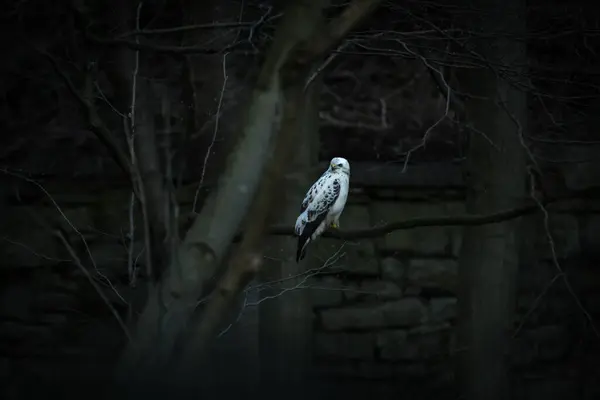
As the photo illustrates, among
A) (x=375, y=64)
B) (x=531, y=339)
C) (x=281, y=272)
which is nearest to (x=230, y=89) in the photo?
(x=281, y=272)

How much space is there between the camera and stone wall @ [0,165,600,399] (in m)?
4.78

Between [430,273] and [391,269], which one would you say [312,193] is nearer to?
[391,269]

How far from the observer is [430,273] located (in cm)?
500

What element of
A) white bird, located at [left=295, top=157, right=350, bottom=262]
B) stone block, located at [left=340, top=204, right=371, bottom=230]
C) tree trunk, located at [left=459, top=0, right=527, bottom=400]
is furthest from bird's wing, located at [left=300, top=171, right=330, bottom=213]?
stone block, located at [left=340, top=204, right=371, bottom=230]

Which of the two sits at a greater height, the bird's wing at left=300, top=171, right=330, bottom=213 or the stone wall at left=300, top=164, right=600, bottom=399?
the bird's wing at left=300, top=171, right=330, bottom=213

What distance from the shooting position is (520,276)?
486 centimetres

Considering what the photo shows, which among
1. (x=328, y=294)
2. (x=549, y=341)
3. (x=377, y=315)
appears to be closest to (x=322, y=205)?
(x=328, y=294)

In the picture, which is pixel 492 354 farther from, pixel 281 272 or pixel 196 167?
pixel 196 167

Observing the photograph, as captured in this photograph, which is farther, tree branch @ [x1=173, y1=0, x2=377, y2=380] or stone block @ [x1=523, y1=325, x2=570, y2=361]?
stone block @ [x1=523, y1=325, x2=570, y2=361]

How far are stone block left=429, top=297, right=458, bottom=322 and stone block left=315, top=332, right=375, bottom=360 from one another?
1.27 feet

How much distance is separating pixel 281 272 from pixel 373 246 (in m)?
1.18

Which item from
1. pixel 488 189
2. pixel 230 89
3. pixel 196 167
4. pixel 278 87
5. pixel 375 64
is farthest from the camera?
pixel 375 64

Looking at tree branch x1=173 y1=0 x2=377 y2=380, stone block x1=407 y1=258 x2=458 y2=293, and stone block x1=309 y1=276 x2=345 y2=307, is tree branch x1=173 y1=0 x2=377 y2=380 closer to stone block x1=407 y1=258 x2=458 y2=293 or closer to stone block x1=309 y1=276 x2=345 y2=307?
stone block x1=309 y1=276 x2=345 y2=307

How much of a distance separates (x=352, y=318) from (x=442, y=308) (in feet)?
1.77
